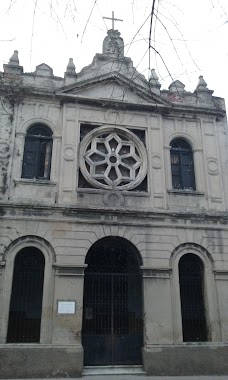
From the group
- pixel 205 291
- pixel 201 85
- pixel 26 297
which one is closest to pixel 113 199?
pixel 26 297

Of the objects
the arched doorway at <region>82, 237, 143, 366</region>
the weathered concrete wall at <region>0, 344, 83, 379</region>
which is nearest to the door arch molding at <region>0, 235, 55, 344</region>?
the weathered concrete wall at <region>0, 344, 83, 379</region>

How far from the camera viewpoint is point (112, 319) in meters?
11.9

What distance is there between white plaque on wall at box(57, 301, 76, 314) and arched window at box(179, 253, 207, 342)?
12.1 ft

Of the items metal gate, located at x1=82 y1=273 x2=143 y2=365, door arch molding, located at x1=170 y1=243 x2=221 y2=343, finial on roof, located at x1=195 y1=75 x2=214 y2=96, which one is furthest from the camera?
finial on roof, located at x1=195 y1=75 x2=214 y2=96

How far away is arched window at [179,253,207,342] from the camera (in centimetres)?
1201

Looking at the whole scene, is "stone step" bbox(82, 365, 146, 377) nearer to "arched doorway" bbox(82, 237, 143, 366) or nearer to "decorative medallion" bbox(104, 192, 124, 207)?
"arched doorway" bbox(82, 237, 143, 366)

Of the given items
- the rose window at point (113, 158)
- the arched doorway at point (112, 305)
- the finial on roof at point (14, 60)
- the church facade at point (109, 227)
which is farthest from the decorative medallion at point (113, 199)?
the finial on roof at point (14, 60)

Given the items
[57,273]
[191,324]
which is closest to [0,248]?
[57,273]

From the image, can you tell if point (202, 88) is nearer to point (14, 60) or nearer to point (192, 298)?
point (14, 60)

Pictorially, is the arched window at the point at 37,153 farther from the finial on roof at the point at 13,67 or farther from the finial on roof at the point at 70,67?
the finial on roof at the point at 70,67

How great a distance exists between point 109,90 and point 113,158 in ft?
9.19

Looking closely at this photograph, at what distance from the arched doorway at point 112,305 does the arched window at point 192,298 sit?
1487 millimetres

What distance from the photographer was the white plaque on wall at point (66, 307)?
11.2 meters

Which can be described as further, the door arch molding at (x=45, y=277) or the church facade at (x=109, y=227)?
the church facade at (x=109, y=227)
